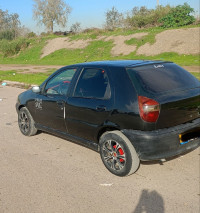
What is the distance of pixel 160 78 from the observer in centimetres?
386

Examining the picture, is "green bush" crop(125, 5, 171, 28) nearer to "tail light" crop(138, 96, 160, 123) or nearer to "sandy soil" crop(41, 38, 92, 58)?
"sandy soil" crop(41, 38, 92, 58)

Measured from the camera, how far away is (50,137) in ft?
18.6

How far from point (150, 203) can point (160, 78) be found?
168cm

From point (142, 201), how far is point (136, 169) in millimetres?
621

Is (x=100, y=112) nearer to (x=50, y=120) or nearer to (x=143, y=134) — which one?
(x=143, y=134)

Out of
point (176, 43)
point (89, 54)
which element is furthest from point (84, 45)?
point (176, 43)

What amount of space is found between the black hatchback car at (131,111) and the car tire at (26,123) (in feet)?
3.84

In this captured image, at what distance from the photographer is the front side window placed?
188 inches

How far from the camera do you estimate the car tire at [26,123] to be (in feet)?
18.4

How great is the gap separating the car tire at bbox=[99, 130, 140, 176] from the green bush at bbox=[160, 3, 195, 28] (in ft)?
97.7

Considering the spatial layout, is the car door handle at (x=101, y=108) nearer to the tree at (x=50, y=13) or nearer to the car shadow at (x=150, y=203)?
the car shadow at (x=150, y=203)

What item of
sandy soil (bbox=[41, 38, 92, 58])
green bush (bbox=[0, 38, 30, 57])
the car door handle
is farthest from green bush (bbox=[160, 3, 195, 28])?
the car door handle

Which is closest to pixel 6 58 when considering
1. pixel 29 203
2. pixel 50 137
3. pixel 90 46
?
pixel 90 46

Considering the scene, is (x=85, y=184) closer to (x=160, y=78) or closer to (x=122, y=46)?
(x=160, y=78)
